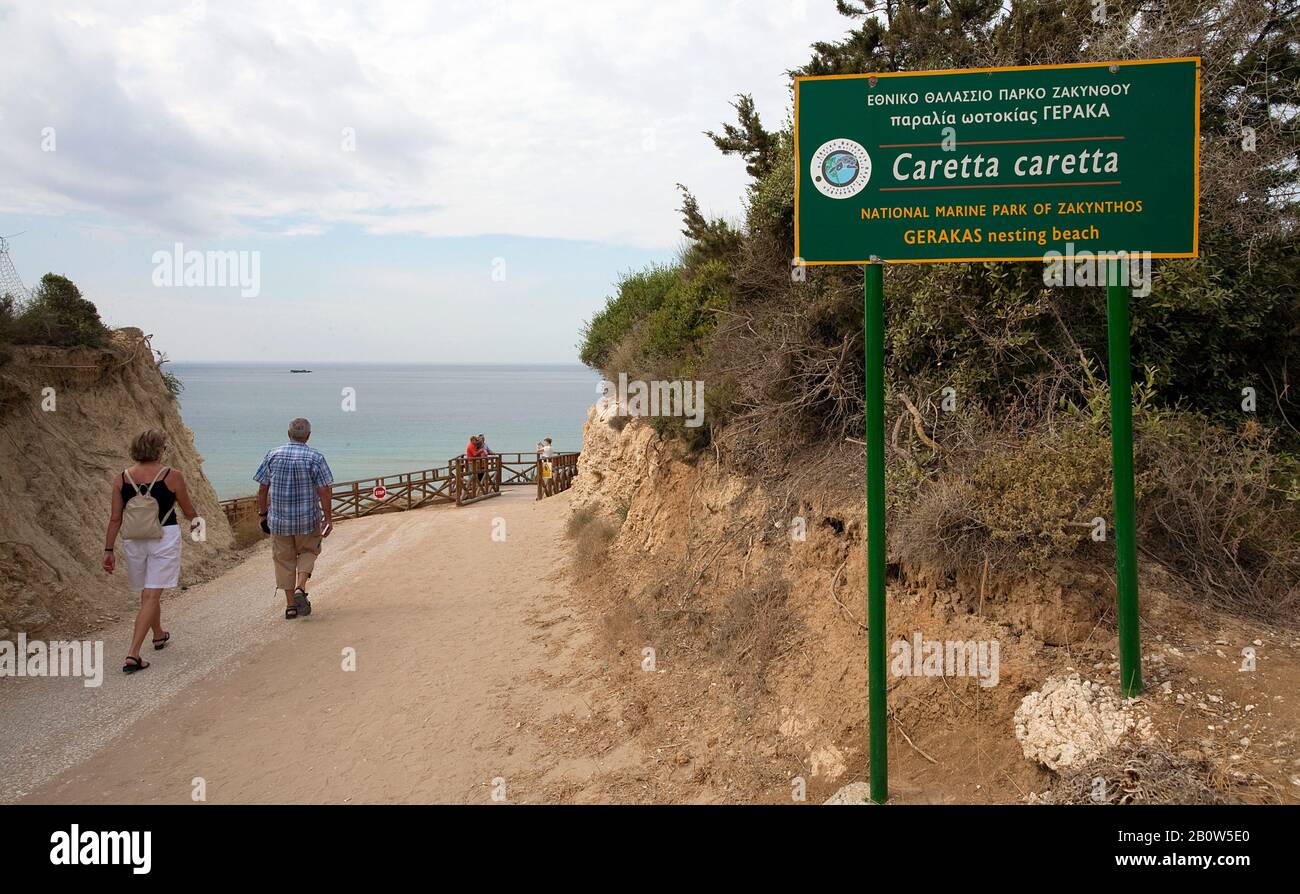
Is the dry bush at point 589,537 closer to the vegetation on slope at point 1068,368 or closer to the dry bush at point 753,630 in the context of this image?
the vegetation on slope at point 1068,368

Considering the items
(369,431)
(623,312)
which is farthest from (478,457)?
(369,431)

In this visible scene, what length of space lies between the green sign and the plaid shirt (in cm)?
584

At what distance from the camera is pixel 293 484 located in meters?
7.83

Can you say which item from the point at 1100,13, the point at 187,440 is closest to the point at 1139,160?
the point at 1100,13

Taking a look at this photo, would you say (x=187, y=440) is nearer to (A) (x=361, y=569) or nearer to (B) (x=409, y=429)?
(A) (x=361, y=569)

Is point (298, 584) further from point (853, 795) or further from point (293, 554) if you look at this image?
point (853, 795)

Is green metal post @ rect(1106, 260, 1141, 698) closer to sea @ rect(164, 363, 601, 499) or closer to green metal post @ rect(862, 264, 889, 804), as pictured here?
green metal post @ rect(862, 264, 889, 804)

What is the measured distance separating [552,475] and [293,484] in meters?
15.4

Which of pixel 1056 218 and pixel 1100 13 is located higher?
pixel 1100 13

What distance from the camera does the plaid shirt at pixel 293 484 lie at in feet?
25.5

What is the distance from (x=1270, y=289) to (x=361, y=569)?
36.7 feet

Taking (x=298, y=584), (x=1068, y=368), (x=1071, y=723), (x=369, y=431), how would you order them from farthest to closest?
(x=369, y=431)
(x=298, y=584)
(x=1068, y=368)
(x=1071, y=723)

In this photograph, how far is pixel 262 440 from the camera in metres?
85.8

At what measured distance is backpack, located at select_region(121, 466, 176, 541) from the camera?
644 cm
